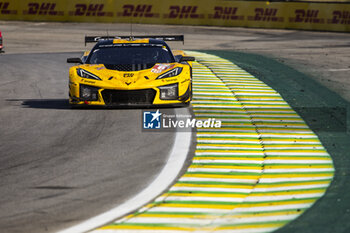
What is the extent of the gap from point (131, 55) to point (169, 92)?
1558 millimetres

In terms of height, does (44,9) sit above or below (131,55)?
below

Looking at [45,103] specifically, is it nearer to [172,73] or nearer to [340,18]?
[172,73]

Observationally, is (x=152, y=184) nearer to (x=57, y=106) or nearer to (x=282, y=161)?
(x=282, y=161)

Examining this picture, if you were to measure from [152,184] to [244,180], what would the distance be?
101cm

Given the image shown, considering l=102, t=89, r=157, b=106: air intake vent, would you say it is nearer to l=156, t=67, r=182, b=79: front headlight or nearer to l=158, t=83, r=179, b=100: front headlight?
l=158, t=83, r=179, b=100: front headlight

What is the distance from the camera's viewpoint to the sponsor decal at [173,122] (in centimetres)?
1059

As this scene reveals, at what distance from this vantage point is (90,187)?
7.22 meters

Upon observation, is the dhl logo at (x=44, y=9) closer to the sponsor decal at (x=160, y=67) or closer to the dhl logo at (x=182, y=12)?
the dhl logo at (x=182, y=12)

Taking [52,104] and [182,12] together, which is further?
[182,12]

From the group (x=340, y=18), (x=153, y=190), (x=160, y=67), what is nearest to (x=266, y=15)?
(x=340, y=18)

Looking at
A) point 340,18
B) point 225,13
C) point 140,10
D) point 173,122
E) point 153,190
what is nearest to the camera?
point 153,190

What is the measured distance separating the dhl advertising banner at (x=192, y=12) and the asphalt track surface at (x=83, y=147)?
15507 millimetres

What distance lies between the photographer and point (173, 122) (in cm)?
1102

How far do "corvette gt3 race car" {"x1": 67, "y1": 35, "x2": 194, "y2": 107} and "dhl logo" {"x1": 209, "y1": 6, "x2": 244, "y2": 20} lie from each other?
1034 inches
